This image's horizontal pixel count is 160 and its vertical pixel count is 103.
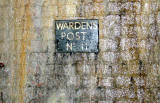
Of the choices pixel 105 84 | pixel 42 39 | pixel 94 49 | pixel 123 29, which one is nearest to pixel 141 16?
pixel 123 29

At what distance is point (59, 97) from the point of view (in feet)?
17.4

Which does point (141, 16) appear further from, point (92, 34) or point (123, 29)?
point (92, 34)

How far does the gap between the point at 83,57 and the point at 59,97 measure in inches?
41.6

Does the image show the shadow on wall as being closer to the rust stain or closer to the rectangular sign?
the rust stain

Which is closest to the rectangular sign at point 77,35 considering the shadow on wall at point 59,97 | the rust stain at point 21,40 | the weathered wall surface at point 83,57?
the weathered wall surface at point 83,57

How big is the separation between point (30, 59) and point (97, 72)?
1.59 m

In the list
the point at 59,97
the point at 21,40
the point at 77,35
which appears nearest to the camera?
the point at 59,97

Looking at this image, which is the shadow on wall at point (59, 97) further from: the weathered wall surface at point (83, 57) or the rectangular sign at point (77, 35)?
the rectangular sign at point (77, 35)

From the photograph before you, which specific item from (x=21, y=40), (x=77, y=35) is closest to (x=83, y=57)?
(x=77, y=35)

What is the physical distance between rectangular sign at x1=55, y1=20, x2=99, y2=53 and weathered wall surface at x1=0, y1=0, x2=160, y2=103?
116 millimetres

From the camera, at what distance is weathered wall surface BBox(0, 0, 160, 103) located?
520cm

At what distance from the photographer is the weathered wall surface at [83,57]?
520 cm

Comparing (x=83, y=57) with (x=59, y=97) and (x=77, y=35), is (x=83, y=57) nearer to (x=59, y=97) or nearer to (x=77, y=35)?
(x=77, y=35)

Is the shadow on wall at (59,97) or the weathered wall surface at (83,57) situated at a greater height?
Answer: the weathered wall surface at (83,57)
